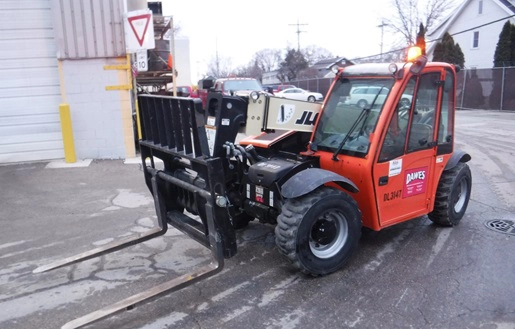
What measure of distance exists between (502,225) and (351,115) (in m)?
2.80

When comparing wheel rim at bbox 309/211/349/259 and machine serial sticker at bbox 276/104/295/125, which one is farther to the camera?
machine serial sticker at bbox 276/104/295/125

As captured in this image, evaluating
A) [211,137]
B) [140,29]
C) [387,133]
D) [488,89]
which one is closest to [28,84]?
[140,29]

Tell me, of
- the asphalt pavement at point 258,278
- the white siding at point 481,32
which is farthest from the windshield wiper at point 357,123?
the white siding at point 481,32

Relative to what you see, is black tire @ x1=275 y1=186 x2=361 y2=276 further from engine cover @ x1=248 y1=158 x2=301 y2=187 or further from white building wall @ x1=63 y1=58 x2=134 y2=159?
white building wall @ x1=63 y1=58 x2=134 y2=159

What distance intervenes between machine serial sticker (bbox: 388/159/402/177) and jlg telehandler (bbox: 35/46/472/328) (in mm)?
18

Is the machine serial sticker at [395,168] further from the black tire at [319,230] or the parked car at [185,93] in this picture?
the parked car at [185,93]

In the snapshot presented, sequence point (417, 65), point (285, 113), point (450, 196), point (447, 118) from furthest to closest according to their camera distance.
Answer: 1. point (450, 196)
2. point (447, 118)
3. point (285, 113)
4. point (417, 65)

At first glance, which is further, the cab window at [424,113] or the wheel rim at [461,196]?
the wheel rim at [461,196]

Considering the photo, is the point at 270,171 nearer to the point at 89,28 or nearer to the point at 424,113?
the point at 424,113

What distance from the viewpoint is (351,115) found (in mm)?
4672

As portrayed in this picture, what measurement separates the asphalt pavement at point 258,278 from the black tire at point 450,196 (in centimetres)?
15

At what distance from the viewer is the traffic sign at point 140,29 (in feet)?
29.4

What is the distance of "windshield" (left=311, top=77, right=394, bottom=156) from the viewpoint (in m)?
4.50

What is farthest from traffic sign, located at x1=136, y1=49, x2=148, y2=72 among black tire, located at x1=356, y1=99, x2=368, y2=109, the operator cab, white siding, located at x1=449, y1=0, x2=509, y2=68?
white siding, located at x1=449, y1=0, x2=509, y2=68
